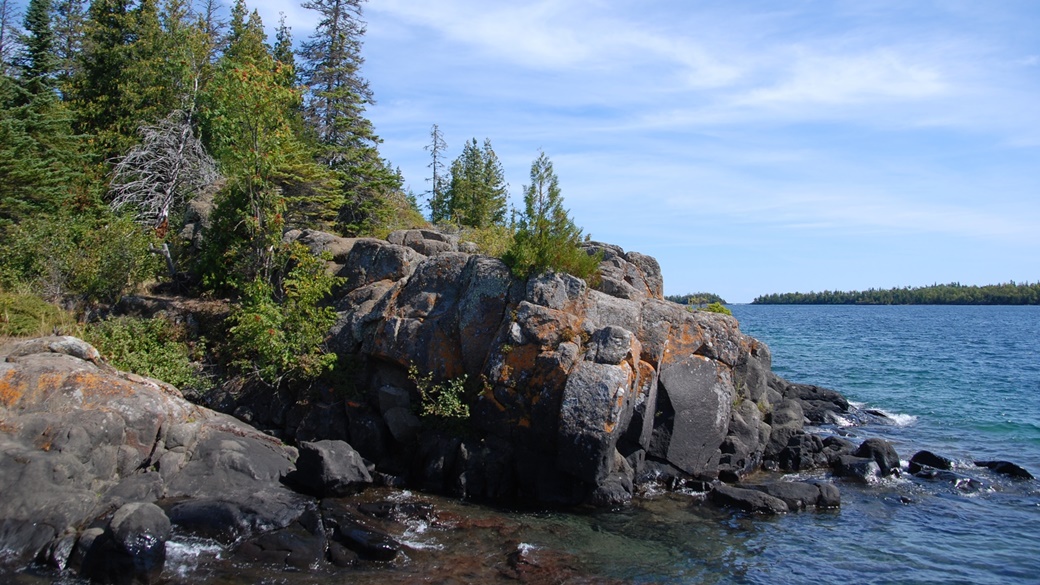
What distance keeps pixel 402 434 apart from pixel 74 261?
13512mm

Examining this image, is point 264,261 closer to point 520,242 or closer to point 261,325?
point 261,325

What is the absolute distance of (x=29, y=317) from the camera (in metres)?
19.6

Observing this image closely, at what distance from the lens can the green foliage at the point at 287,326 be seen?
18.5m

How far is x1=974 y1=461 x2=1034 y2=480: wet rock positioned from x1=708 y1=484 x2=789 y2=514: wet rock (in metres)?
8.44

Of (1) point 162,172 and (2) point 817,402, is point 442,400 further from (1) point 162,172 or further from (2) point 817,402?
(2) point 817,402

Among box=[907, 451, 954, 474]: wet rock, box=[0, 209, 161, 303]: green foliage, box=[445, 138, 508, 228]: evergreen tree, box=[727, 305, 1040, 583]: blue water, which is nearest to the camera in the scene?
box=[727, 305, 1040, 583]: blue water

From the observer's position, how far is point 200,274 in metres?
23.7

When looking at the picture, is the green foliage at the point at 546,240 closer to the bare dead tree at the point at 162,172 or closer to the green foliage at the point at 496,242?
the green foliage at the point at 496,242

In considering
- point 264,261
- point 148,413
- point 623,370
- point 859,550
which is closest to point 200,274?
point 264,261

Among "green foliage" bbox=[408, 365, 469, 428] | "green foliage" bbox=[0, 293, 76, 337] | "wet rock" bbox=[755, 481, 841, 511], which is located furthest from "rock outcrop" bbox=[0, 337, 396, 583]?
"wet rock" bbox=[755, 481, 841, 511]

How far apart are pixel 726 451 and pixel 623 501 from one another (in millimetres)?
4576

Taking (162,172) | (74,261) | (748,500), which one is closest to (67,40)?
(162,172)

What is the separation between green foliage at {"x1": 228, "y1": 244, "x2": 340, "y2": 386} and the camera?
1853 cm

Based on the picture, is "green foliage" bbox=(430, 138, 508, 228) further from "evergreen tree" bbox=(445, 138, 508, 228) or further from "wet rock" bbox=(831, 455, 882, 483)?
"wet rock" bbox=(831, 455, 882, 483)
